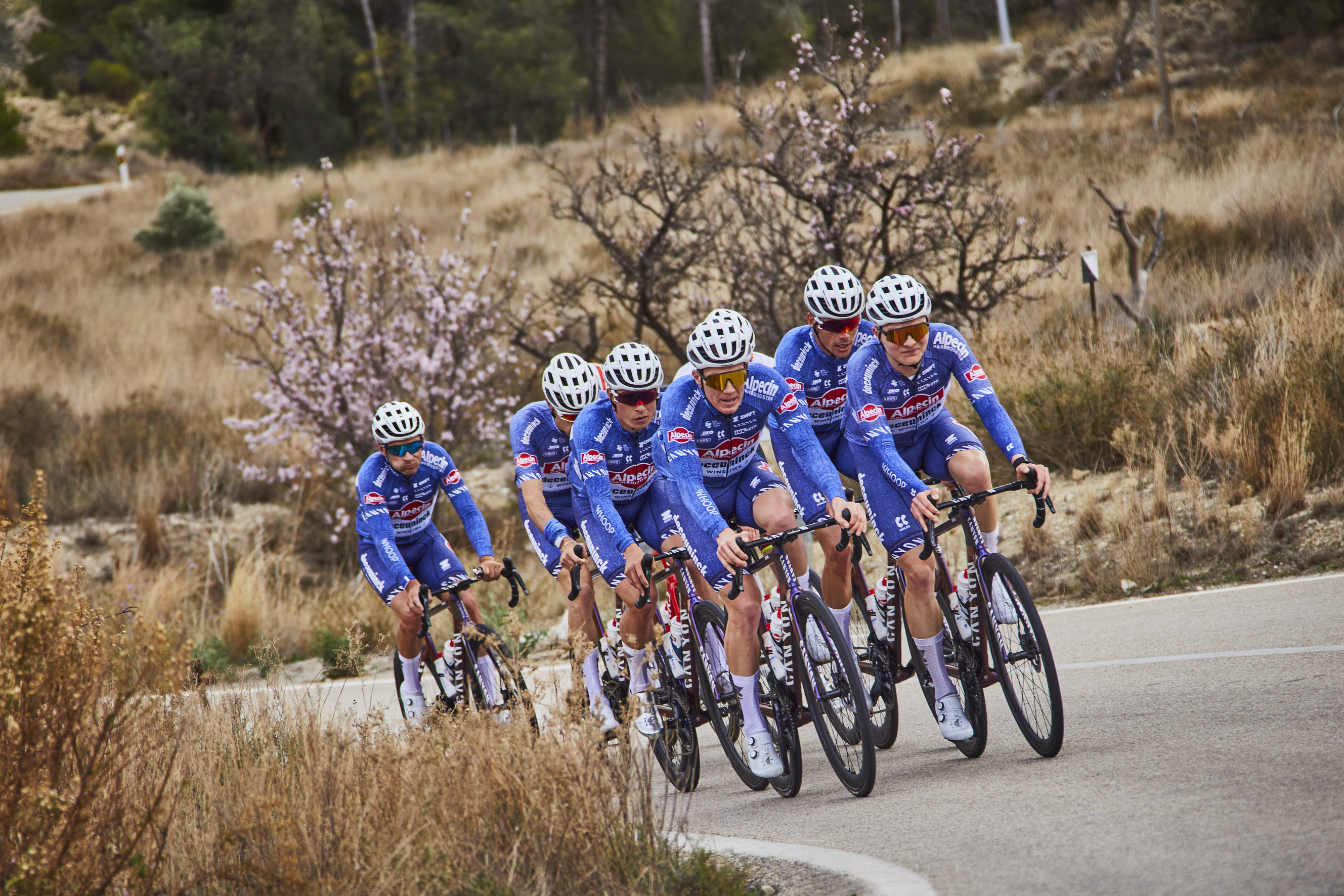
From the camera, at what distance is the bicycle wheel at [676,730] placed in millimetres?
7137

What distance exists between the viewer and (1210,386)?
473 inches

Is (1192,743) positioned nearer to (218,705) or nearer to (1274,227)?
(218,705)

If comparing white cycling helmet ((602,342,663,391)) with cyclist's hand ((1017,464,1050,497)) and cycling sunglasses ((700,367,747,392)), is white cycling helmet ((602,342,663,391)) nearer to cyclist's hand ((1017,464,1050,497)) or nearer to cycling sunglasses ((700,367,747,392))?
cycling sunglasses ((700,367,747,392))

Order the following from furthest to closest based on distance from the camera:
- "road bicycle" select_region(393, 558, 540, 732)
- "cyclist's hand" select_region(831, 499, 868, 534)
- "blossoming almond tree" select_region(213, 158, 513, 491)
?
"blossoming almond tree" select_region(213, 158, 513, 491) → "road bicycle" select_region(393, 558, 540, 732) → "cyclist's hand" select_region(831, 499, 868, 534)

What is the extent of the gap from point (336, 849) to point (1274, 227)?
18606 millimetres

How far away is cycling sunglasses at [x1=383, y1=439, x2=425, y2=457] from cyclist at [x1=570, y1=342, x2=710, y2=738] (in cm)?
129

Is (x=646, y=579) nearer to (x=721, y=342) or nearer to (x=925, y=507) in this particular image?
(x=721, y=342)

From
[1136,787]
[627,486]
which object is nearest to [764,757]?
[1136,787]

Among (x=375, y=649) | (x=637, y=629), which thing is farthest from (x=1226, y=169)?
(x=637, y=629)

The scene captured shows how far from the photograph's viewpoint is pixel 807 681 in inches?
242

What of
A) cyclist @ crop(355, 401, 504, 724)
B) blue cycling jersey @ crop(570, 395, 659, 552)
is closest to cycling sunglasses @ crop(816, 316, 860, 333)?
blue cycling jersey @ crop(570, 395, 659, 552)

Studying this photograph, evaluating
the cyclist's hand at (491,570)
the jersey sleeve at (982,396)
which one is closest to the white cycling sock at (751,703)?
the jersey sleeve at (982,396)

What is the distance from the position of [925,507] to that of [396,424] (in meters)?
4.09

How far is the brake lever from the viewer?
668 cm
